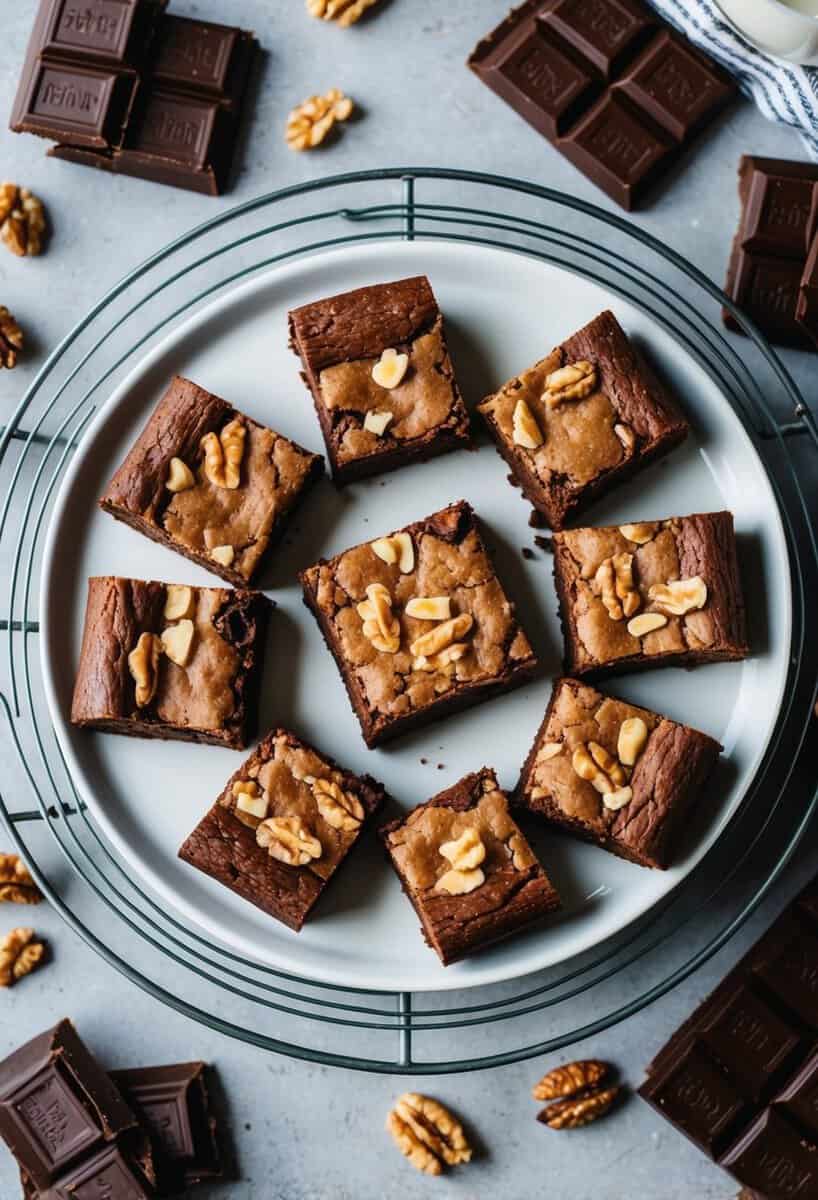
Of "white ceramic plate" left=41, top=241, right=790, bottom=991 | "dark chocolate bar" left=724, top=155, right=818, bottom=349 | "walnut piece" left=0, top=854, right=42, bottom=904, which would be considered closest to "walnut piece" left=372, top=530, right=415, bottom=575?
"white ceramic plate" left=41, top=241, right=790, bottom=991

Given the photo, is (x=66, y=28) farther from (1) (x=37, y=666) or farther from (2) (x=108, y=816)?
(2) (x=108, y=816)

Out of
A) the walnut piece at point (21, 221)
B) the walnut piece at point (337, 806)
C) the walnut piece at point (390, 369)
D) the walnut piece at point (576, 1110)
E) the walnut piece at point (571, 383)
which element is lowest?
the walnut piece at point (576, 1110)

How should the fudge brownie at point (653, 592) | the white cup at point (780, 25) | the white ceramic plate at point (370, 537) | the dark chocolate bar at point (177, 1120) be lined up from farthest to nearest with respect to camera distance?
the dark chocolate bar at point (177, 1120), the white ceramic plate at point (370, 537), the fudge brownie at point (653, 592), the white cup at point (780, 25)

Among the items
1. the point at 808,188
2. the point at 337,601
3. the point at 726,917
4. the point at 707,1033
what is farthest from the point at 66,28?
the point at 707,1033

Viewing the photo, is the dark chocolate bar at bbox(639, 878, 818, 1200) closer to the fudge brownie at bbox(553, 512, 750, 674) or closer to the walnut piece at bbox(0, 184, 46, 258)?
the fudge brownie at bbox(553, 512, 750, 674)

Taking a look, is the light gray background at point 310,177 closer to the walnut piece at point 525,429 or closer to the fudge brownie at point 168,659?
the fudge brownie at point 168,659

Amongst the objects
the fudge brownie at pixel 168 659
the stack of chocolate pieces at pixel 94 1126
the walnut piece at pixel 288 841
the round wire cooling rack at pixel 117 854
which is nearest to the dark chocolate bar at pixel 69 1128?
the stack of chocolate pieces at pixel 94 1126

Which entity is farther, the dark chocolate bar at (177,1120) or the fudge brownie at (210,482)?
the dark chocolate bar at (177,1120)
